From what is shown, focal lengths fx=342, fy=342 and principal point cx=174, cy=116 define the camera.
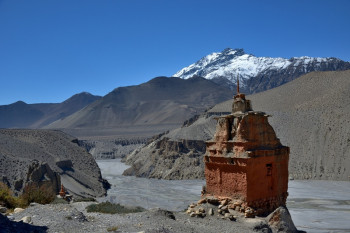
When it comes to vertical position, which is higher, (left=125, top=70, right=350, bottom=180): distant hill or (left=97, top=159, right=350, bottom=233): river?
(left=125, top=70, right=350, bottom=180): distant hill

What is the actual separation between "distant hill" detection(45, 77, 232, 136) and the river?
222 feet

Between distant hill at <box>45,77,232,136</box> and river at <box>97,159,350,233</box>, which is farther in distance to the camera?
distant hill at <box>45,77,232,136</box>

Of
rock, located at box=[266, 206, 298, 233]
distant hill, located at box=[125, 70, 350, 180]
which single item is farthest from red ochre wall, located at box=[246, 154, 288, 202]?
distant hill, located at box=[125, 70, 350, 180]

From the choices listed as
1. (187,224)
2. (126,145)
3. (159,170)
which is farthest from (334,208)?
(126,145)

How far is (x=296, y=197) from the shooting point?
33062 mm

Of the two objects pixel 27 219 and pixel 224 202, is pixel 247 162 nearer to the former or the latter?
pixel 224 202

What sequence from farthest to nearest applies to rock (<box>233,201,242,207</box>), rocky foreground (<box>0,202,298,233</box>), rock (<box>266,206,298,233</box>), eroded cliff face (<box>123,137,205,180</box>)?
eroded cliff face (<box>123,137,205,180</box>)
rock (<box>233,201,242,207</box>)
rock (<box>266,206,298,233</box>)
rocky foreground (<box>0,202,298,233</box>)

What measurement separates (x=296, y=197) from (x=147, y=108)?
12559 centimetres

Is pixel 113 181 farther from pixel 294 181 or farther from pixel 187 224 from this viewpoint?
pixel 187 224

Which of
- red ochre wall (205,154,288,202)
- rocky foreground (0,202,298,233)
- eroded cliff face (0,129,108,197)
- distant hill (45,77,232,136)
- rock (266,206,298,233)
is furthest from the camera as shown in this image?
distant hill (45,77,232,136)

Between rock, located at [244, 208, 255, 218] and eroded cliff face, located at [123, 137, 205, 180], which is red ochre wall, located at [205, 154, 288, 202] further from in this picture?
eroded cliff face, located at [123, 137, 205, 180]

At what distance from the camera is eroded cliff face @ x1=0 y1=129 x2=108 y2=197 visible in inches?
1168

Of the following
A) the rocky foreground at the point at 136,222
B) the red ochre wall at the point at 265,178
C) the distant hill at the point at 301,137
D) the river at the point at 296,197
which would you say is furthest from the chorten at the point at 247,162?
the distant hill at the point at 301,137

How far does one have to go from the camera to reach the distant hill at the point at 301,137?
148 feet
